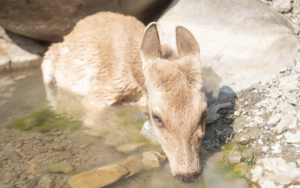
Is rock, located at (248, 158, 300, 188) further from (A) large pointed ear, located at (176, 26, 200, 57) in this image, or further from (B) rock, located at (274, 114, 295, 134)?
(A) large pointed ear, located at (176, 26, 200, 57)

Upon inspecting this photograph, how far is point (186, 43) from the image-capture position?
4492 millimetres

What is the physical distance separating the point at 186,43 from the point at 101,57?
87.4 inches

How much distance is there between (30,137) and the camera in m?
5.04

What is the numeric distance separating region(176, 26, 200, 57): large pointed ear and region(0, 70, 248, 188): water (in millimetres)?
1311

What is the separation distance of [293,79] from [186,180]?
2.63 m

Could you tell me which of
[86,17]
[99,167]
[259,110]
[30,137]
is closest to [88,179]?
[99,167]

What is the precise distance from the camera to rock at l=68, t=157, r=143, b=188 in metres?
3.89

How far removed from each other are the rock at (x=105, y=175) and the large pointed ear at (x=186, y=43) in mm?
1524

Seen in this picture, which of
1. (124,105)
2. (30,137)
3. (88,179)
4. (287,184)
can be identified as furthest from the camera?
(124,105)

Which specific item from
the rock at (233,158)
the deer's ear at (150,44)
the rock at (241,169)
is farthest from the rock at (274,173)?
the deer's ear at (150,44)

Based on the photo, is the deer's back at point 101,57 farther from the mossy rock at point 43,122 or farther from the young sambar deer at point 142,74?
the mossy rock at point 43,122

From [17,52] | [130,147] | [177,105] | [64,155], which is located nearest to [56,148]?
[64,155]

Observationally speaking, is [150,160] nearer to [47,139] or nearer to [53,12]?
[47,139]

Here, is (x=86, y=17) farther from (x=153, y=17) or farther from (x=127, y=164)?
(x=127, y=164)
